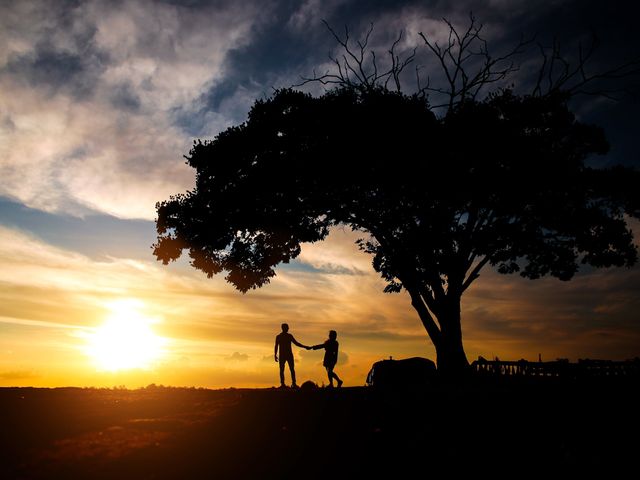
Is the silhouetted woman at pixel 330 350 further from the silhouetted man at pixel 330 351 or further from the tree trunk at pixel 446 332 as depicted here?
the tree trunk at pixel 446 332

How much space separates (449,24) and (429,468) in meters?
21.5

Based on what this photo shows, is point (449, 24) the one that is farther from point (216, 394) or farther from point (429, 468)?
point (429, 468)

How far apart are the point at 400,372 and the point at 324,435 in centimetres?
1404

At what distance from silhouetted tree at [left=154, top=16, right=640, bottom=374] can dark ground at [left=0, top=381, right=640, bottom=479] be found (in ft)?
28.7

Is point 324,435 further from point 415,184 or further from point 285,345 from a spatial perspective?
point 415,184

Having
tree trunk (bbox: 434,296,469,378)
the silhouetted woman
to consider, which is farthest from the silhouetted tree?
the silhouetted woman

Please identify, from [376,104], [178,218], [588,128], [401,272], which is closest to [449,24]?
[376,104]

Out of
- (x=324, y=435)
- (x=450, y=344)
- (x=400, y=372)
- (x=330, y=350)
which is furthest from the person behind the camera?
(x=400, y=372)

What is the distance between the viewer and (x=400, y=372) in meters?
22.7

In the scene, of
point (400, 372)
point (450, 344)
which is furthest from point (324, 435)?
point (400, 372)

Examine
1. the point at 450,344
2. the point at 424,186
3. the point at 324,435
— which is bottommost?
the point at 324,435

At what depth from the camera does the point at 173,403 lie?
1376 centimetres

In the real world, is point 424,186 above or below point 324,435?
above

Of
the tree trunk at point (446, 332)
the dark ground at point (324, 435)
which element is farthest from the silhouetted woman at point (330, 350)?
the tree trunk at point (446, 332)
